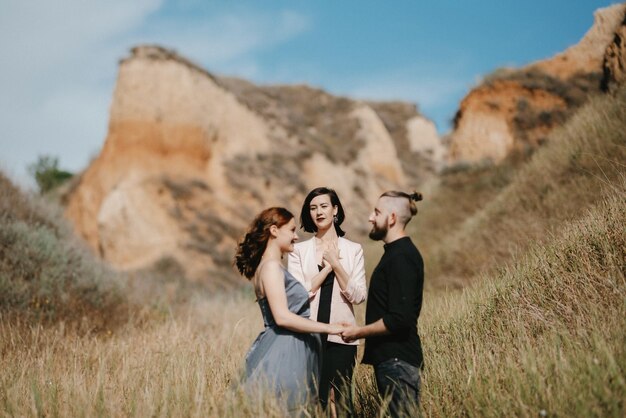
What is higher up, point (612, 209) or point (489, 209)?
point (489, 209)

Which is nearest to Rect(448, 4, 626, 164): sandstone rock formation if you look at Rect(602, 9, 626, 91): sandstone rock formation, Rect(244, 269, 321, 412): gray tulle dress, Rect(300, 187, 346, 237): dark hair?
Rect(602, 9, 626, 91): sandstone rock formation

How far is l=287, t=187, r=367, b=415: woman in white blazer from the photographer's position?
3.60 m

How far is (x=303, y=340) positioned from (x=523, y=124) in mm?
14188

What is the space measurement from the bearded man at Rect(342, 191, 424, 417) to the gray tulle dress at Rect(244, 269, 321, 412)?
34 centimetres

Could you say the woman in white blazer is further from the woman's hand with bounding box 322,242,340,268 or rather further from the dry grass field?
the dry grass field

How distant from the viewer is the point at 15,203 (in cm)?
1015

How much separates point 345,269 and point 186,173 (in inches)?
678

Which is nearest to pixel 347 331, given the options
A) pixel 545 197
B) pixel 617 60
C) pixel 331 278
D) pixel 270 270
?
pixel 270 270

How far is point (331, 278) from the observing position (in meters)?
3.81

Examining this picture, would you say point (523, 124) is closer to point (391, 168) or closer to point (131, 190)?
point (131, 190)

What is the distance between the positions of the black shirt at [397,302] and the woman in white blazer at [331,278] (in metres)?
0.51

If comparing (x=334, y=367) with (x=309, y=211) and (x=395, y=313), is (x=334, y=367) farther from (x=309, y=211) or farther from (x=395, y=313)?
(x=309, y=211)

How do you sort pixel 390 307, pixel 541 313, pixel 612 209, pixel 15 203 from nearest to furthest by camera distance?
pixel 390 307, pixel 541 313, pixel 612 209, pixel 15 203

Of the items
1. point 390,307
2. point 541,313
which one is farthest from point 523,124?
point 390,307
